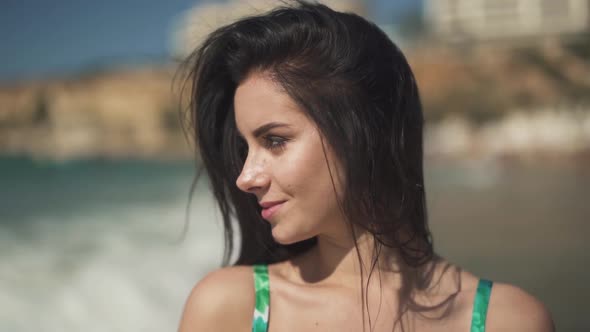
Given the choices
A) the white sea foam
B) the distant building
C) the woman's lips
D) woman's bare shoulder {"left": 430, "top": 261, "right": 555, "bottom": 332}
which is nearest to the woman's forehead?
the woman's lips

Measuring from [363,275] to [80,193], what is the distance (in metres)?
12.8

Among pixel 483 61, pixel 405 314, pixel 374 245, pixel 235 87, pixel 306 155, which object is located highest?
pixel 235 87

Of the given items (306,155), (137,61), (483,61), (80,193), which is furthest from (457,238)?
(137,61)

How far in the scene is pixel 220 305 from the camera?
1.59 m

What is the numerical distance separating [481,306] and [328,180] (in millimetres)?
635

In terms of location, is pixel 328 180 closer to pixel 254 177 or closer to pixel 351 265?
pixel 254 177

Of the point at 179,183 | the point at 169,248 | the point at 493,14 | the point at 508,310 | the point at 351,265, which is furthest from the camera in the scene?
the point at 493,14

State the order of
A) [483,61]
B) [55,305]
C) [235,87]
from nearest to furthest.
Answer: [235,87], [55,305], [483,61]

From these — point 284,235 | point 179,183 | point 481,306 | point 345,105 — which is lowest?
point 179,183

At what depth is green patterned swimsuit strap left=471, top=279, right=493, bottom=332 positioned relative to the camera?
162 centimetres

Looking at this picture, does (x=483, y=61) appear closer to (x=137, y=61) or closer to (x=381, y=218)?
(x=137, y=61)

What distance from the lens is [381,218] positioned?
1.71 meters

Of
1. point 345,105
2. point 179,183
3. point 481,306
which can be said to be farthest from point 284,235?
point 179,183

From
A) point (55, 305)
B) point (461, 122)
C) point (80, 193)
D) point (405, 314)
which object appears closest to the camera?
point (405, 314)
